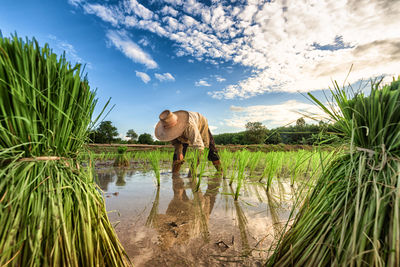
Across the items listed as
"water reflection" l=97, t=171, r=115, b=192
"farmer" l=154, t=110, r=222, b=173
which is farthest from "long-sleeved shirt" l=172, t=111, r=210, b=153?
"water reflection" l=97, t=171, r=115, b=192

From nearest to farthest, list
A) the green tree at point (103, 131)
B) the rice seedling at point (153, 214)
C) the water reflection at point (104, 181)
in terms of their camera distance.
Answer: the green tree at point (103, 131) → the rice seedling at point (153, 214) → the water reflection at point (104, 181)

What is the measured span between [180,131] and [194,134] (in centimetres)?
37

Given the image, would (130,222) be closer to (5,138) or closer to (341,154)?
(5,138)

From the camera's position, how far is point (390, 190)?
60cm

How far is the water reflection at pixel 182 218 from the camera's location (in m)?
1.35

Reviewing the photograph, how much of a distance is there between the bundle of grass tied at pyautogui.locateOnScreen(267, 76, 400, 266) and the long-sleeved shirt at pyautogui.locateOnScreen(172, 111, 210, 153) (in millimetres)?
2897

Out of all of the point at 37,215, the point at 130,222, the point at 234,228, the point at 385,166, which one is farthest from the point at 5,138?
the point at 234,228

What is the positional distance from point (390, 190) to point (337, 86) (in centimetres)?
51

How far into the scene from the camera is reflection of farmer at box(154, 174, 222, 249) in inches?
53.2

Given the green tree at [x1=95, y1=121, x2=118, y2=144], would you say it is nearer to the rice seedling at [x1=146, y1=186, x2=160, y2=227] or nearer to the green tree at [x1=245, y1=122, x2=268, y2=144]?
the rice seedling at [x1=146, y1=186, x2=160, y2=227]

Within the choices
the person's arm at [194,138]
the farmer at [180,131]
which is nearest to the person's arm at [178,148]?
the farmer at [180,131]

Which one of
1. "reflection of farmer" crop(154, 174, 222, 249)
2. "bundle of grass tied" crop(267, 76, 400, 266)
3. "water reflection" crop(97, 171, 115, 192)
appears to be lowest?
"water reflection" crop(97, 171, 115, 192)

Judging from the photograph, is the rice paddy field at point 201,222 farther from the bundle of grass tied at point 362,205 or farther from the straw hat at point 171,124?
the straw hat at point 171,124

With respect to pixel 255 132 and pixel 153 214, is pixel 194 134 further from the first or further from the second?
pixel 255 132
